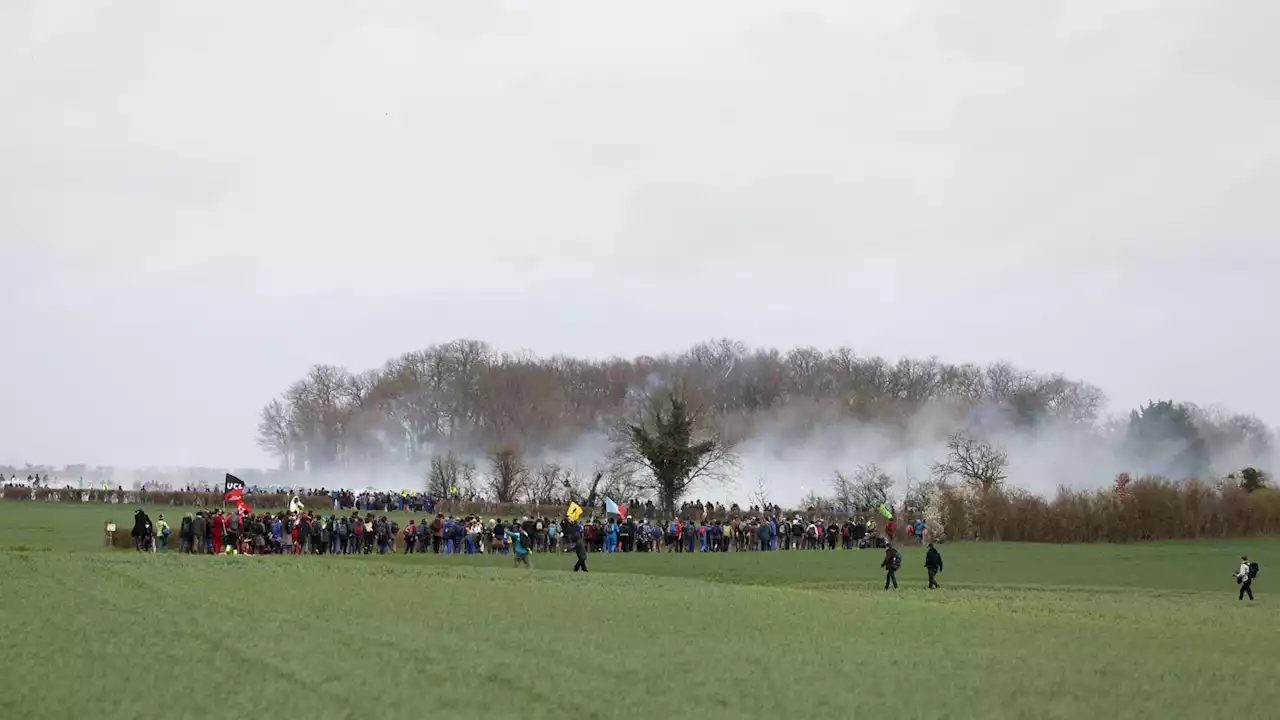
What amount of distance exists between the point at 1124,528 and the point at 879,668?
52.2m

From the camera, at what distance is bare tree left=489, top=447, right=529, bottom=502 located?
104875 millimetres

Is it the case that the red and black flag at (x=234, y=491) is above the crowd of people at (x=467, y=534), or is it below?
above

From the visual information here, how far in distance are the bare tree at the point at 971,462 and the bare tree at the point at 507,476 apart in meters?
32.4

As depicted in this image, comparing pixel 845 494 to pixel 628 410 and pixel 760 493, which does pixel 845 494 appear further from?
pixel 628 410

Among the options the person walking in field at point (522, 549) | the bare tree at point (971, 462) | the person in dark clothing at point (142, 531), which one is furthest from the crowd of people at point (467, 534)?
the bare tree at point (971, 462)

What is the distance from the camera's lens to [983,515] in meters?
68.9

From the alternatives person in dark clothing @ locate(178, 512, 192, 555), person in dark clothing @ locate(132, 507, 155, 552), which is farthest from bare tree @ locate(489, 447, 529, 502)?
person in dark clothing @ locate(132, 507, 155, 552)

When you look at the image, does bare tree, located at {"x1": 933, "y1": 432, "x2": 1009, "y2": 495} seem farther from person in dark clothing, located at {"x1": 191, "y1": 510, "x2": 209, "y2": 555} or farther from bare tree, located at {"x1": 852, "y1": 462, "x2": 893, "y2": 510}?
person in dark clothing, located at {"x1": 191, "y1": 510, "x2": 209, "y2": 555}

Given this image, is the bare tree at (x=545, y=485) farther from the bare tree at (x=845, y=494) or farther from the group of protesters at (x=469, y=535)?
the group of protesters at (x=469, y=535)

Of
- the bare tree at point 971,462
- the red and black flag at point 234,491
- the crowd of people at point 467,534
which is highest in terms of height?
the bare tree at point 971,462

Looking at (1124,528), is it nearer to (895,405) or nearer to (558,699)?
(558,699)

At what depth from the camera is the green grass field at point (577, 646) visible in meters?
17.6

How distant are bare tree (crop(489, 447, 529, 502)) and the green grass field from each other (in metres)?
62.3

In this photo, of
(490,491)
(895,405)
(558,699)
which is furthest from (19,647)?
(895,405)
